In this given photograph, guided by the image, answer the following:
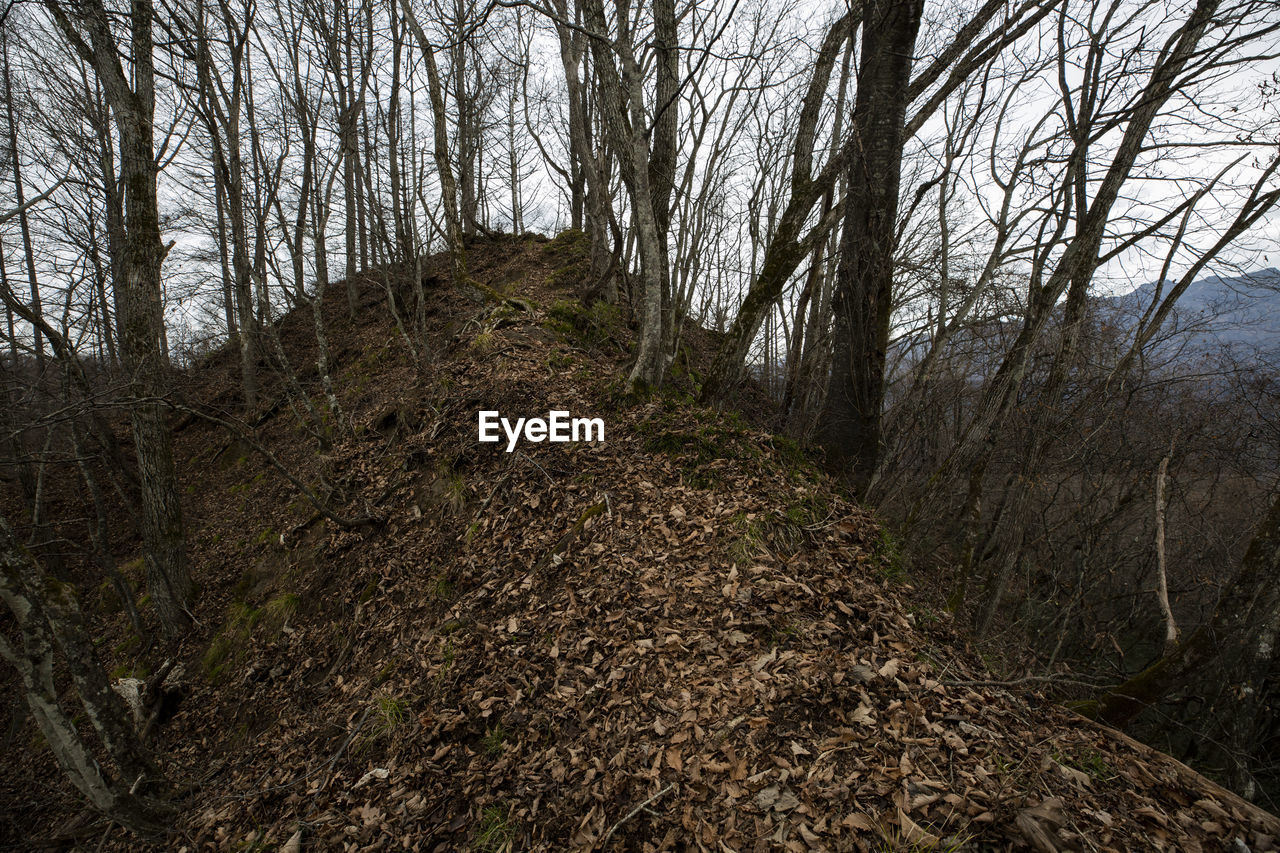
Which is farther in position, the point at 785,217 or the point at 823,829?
the point at 785,217

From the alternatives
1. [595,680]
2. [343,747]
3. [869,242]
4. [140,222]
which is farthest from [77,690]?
[869,242]

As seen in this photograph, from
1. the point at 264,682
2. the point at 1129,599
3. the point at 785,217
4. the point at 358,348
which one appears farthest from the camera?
the point at 358,348

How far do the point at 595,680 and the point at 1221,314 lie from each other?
35.9 ft

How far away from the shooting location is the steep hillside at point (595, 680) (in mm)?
2381

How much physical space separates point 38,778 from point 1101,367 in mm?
14880

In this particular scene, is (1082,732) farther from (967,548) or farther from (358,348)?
(358,348)

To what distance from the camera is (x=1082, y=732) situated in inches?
106

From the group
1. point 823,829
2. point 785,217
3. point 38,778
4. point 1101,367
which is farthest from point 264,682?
point 1101,367

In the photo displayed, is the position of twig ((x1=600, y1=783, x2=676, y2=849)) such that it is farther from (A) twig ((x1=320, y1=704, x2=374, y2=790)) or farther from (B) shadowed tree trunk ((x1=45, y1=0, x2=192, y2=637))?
(B) shadowed tree trunk ((x1=45, y1=0, x2=192, y2=637))

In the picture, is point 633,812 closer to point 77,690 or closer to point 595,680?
point 595,680

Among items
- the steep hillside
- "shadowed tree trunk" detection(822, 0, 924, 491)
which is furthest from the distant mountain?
the steep hillside

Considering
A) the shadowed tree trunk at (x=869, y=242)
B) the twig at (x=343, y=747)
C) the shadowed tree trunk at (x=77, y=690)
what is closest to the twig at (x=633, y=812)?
the twig at (x=343, y=747)

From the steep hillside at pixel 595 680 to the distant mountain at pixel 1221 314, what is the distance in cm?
685

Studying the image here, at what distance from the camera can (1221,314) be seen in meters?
7.85
